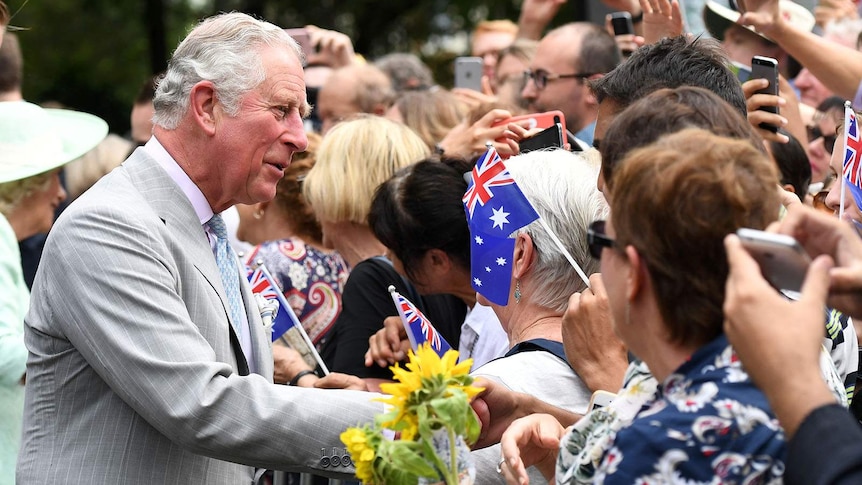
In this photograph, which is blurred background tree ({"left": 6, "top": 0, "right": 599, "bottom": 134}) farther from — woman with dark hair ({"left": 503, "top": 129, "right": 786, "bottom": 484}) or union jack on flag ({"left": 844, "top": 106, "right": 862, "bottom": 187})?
woman with dark hair ({"left": 503, "top": 129, "right": 786, "bottom": 484})

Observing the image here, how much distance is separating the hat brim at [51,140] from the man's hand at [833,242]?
13.6ft

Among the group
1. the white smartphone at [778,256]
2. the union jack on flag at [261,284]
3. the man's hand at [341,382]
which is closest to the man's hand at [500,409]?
the white smartphone at [778,256]

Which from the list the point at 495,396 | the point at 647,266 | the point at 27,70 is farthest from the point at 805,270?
the point at 27,70

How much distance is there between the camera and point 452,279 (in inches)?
176

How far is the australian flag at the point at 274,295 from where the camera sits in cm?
476

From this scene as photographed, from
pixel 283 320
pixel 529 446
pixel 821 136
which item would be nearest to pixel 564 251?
pixel 529 446

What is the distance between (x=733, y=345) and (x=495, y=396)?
110 cm

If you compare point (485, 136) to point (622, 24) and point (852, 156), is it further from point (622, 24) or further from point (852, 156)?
point (622, 24)

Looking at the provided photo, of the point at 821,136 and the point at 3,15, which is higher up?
the point at 3,15

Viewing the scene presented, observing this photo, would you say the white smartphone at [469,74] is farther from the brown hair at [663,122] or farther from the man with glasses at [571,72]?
the brown hair at [663,122]

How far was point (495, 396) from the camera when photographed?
115 inches

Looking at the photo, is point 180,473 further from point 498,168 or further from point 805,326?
point 805,326

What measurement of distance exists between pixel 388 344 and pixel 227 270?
1.01 metres

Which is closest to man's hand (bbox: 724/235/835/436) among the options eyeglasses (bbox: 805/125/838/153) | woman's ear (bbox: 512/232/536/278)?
woman's ear (bbox: 512/232/536/278)
